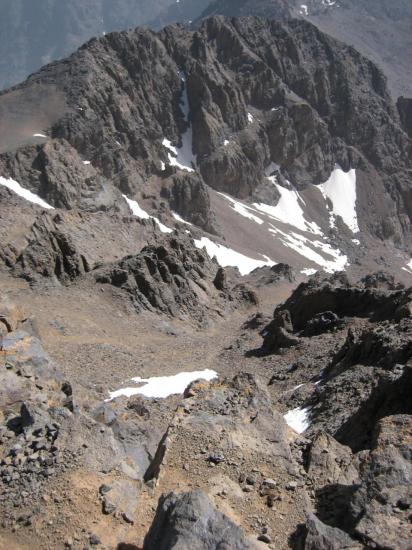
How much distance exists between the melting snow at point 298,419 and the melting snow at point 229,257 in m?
62.7

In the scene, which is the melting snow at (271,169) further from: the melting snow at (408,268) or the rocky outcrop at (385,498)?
the rocky outcrop at (385,498)

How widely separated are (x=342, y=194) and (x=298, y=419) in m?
131

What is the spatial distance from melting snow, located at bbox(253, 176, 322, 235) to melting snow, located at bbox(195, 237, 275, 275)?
34.2 meters

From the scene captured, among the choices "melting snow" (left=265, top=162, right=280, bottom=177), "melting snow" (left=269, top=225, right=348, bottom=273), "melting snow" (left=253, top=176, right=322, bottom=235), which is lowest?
"melting snow" (left=269, top=225, right=348, bottom=273)

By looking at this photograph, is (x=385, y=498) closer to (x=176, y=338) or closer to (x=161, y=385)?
(x=161, y=385)

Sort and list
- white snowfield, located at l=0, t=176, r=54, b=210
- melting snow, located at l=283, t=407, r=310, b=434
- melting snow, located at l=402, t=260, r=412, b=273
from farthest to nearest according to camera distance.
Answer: melting snow, located at l=402, t=260, r=412, b=273
white snowfield, located at l=0, t=176, r=54, b=210
melting snow, located at l=283, t=407, r=310, b=434

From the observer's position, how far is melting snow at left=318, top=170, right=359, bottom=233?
457ft

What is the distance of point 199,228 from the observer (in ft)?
334

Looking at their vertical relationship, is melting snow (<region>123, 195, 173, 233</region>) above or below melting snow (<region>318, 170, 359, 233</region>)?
below

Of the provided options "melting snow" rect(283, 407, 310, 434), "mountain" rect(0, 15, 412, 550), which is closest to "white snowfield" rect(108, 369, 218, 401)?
"mountain" rect(0, 15, 412, 550)

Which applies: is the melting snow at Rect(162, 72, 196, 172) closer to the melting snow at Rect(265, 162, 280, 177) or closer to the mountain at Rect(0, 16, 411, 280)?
the mountain at Rect(0, 16, 411, 280)

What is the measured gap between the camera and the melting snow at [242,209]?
11838 cm

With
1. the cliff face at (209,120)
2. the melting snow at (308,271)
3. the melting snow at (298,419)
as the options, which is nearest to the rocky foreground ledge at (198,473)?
the melting snow at (298,419)

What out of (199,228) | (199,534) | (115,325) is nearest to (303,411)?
(199,534)
